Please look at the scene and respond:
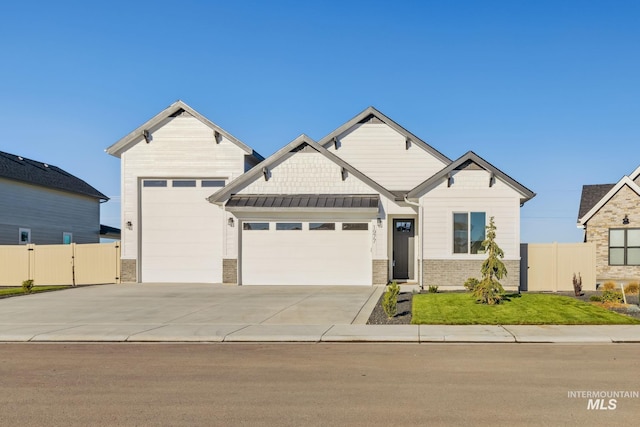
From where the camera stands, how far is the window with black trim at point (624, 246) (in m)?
25.6

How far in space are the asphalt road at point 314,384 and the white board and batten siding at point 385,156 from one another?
48.7 ft

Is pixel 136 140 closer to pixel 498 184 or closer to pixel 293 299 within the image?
pixel 293 299

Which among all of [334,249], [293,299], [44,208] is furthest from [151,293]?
[44,208]

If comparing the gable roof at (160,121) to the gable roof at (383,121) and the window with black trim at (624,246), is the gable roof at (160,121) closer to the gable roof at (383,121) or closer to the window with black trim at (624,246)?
the gable roof at (383,121)

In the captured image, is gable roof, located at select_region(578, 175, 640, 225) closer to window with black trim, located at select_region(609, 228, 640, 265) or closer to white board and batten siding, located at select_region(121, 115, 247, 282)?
window with black trim, located at select_region(609, 228, 640, 265)

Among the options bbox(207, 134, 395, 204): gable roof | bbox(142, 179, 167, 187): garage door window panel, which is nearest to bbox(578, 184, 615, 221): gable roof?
bbox(207, 134, 395, 204): gable roof

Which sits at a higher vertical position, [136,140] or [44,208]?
[136,140]

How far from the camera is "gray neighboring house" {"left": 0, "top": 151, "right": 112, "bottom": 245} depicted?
31.9 meters

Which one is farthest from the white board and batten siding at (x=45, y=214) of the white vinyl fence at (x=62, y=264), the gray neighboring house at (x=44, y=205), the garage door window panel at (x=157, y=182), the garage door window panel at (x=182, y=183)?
the garage door window panel at (x=182, y=183)

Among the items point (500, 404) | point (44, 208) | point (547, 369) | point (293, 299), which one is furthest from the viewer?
point (44, 208)

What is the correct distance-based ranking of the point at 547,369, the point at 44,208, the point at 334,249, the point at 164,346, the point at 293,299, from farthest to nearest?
the point at 44,208 < the point at 334,249 < the point at 293,299 < the point at 164,346 < the point at 547,369

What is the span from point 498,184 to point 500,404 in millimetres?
15479

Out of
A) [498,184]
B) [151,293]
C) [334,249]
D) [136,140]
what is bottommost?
[151,293]

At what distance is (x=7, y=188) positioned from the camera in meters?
31.8
